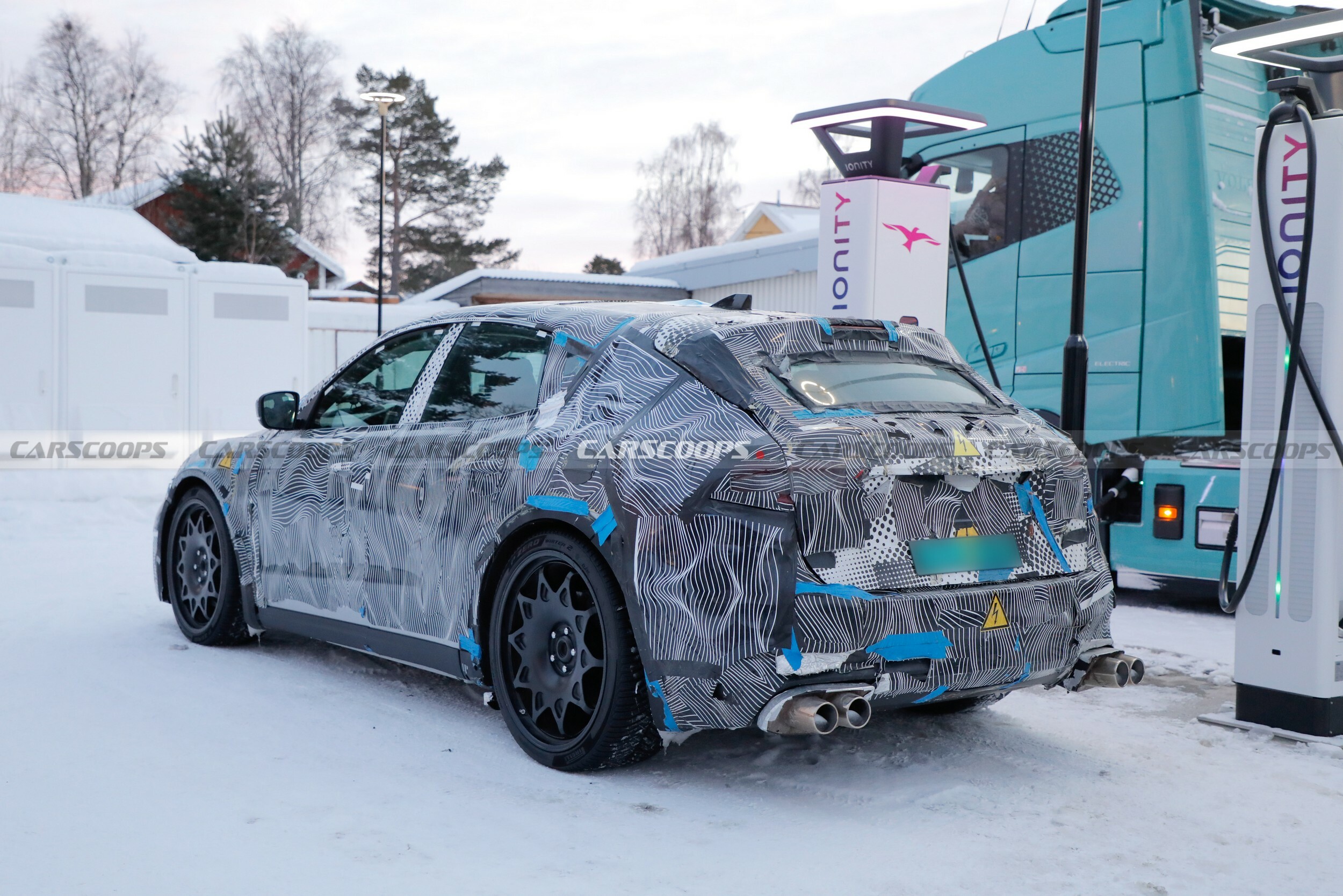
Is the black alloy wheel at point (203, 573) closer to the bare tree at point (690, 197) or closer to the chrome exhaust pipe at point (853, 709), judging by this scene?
the chrome exhaust pipe at point (853, 709)

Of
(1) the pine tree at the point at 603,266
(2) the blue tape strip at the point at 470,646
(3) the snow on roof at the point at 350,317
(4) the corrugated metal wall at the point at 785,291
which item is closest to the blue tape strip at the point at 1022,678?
(2) the blue tape strip at the point at 470,646

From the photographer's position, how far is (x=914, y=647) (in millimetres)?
3602

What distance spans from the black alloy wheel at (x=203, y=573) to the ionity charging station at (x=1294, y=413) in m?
4.32

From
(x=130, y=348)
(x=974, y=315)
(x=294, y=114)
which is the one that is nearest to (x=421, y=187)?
(x=294, y=114)

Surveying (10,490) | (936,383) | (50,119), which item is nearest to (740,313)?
(936,383)

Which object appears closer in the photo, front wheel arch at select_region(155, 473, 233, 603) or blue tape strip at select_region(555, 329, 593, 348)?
blue tape strip at select_region(555, 329, 593, 348)

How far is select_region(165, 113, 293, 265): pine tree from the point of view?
3653 cm

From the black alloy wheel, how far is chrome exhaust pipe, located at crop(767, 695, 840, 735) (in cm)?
330

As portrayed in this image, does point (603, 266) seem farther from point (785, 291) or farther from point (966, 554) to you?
point (966, 554)

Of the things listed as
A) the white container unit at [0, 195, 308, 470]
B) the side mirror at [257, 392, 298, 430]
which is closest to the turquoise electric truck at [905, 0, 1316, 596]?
the side mirror at [257, 392, 298, 430]

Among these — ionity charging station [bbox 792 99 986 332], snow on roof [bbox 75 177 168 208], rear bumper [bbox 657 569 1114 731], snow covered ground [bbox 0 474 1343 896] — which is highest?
snow on roof [bbox 75 177 168 208]

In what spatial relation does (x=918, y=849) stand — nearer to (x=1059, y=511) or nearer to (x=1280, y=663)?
(x=1059, y=511)

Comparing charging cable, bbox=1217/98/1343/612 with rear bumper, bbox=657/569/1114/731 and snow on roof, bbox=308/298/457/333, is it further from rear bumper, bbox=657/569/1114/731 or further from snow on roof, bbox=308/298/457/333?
snow on roof, bbox=308/298/457/333

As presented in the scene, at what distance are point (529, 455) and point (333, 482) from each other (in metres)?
1.31
